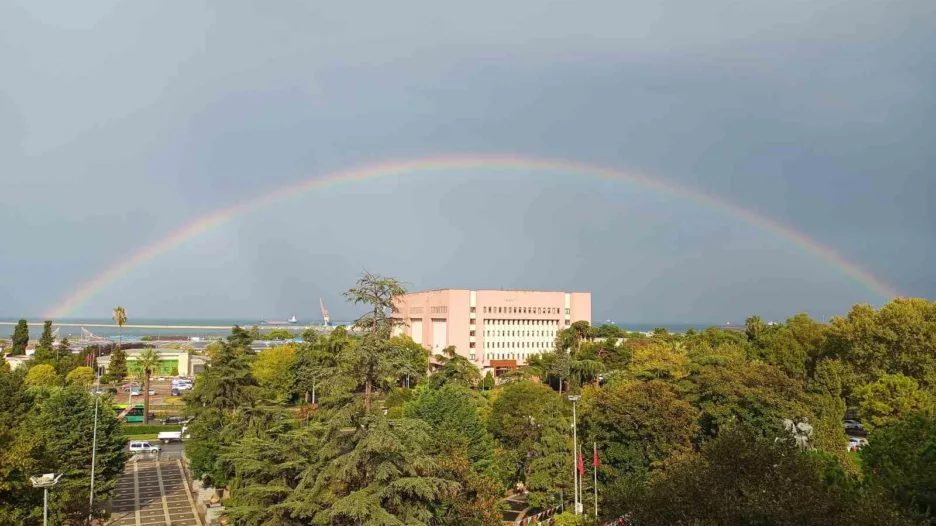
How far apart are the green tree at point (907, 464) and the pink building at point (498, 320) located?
7036 centimetres

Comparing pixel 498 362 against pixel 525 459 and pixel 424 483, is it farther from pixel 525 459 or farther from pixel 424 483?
pixel 424 483

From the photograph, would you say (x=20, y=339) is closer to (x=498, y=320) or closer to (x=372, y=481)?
(x=498, y=320)

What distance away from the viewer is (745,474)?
42.3ft

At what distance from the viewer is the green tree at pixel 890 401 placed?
123 ft

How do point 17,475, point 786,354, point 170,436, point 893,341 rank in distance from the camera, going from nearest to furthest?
point 17,475, point 893,341, point 170,436, point 786,354

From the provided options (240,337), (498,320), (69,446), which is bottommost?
(69,446)

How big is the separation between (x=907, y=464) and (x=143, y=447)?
5011 cm

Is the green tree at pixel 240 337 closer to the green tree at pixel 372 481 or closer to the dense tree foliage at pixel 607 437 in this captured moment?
the dense tree foliage at pixel 607 437

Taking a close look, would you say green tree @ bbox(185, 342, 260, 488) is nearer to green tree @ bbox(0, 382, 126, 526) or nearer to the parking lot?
the parking lot

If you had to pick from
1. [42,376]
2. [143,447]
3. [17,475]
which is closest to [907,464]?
[17,475]

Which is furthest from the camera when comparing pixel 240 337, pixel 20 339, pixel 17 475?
pixel 20 339

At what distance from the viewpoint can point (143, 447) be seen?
163 ft

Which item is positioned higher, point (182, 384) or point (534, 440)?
point (534, 440)

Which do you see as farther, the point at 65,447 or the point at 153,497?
the point at 153,497
